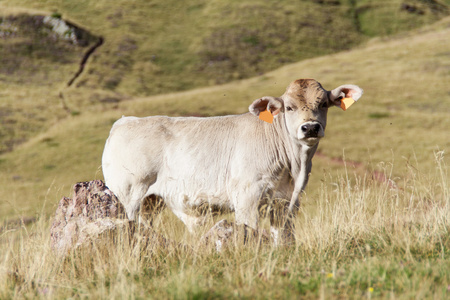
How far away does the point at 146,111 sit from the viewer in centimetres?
4384

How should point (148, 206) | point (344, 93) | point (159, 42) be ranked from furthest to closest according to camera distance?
point (159, 42)
point (148, 206)
point (344, 93)

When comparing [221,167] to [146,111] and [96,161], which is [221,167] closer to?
[96,161]

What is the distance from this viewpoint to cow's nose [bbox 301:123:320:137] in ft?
23.8

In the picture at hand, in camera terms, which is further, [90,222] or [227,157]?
[227,157]

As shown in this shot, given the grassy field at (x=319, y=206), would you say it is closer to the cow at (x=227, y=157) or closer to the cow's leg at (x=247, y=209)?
the cow at (x=227, y=157)

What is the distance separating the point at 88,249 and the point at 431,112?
36.1 m

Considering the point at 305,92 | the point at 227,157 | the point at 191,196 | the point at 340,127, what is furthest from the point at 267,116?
the point at 340,127

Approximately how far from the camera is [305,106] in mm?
7633

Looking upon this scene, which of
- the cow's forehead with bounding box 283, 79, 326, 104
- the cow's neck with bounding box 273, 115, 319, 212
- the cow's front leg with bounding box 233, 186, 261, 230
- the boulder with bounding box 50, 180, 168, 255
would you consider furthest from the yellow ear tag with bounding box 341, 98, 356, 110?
the boulder with bounding box 50, 180, 168, 255

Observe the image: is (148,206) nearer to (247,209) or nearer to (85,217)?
(85,217)

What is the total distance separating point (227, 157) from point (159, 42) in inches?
2819

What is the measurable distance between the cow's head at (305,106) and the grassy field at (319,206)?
0.87 meters

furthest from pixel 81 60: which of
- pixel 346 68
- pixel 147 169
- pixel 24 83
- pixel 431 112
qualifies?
pixel 147 169

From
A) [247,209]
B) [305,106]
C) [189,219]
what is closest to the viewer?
[305,106]
